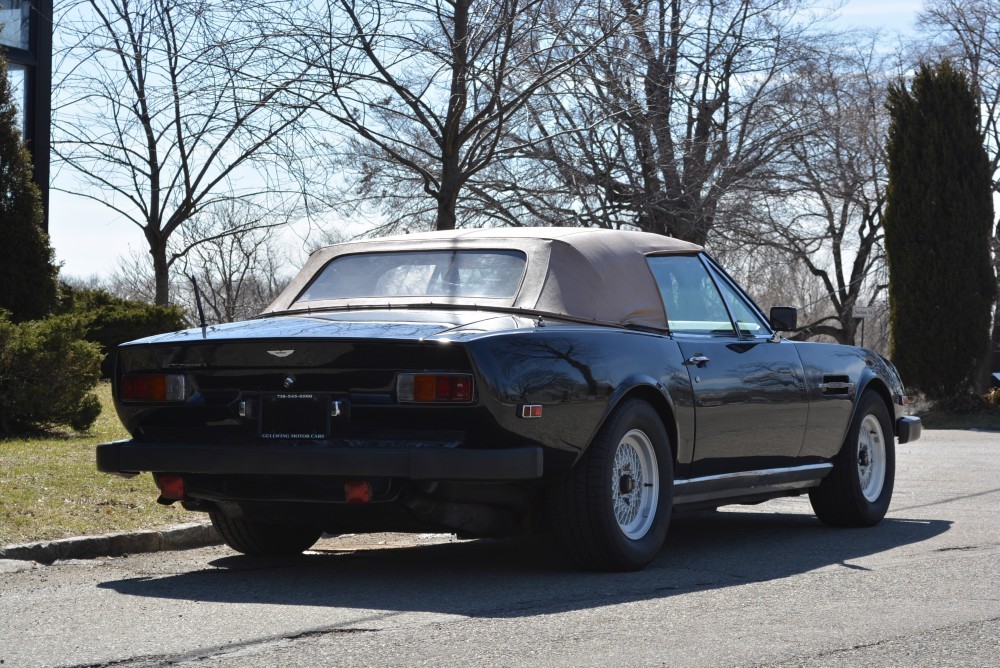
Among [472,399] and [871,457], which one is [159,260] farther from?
[472,399]

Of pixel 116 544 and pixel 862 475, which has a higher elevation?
pixel 862 475

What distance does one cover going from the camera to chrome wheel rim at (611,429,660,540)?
5.79 metres

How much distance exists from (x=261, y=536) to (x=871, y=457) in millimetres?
3935

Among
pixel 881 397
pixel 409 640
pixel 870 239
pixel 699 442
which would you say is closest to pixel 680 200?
pixel 881 397

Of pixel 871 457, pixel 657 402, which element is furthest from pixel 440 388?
pixel 871 457

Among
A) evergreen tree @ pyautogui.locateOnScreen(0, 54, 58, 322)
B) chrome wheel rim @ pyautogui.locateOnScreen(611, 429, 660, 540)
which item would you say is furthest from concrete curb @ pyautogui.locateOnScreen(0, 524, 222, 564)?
evergreen tree @ pyautogui.locateOnScreen(0, 54, 58, 322)

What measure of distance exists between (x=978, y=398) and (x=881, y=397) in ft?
49.7

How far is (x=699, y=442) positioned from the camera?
6.35 meters

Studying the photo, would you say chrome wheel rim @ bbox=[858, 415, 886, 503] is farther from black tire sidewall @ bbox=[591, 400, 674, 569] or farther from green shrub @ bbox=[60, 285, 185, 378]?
green shrub @ bbox=[60, 285, 185, 378]

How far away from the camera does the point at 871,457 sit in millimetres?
8195

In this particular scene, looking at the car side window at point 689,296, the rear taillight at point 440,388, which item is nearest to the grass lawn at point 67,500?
the rear taillight at point 440,388

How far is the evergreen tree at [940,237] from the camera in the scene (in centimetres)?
2205

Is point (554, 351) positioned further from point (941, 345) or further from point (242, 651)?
point (941, 345)

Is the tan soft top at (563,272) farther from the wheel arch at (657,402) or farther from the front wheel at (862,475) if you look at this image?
the front wheel at (862,475)
